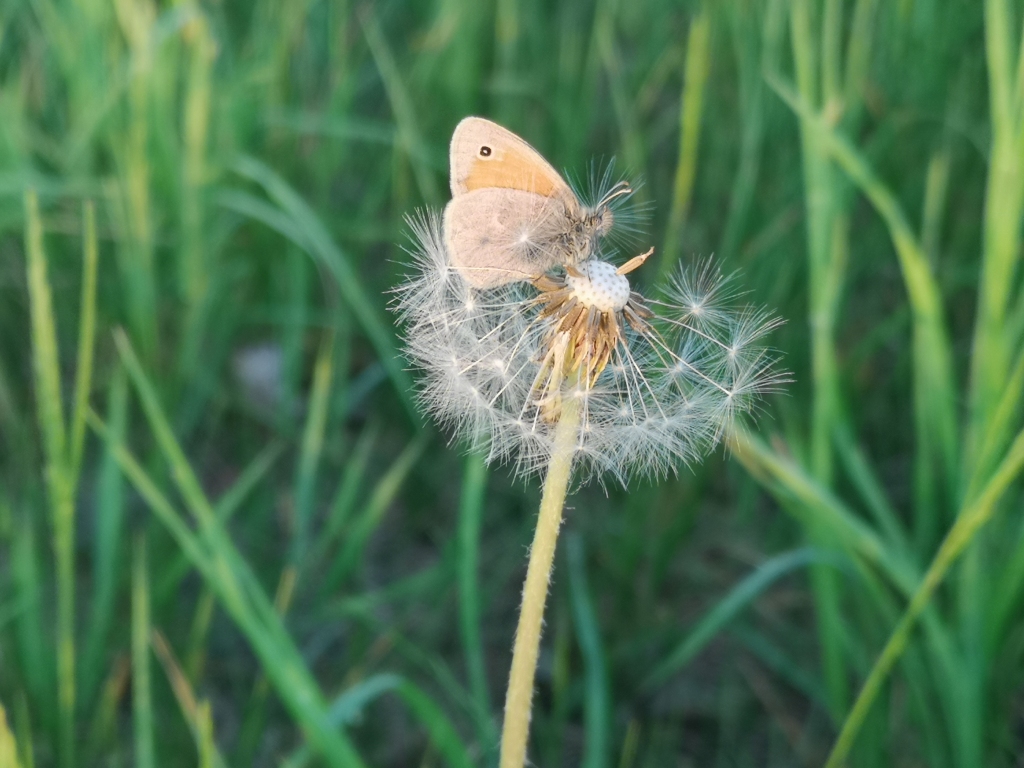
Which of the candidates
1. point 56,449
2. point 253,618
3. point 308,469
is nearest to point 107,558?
point 308,469

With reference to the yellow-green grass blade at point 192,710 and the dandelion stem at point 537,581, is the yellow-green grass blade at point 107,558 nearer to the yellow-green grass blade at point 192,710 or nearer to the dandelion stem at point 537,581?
the yellow-green grass blade at point 192,710

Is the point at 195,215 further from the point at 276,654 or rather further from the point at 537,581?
the point at 537,581

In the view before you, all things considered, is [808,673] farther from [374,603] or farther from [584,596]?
[374,603]

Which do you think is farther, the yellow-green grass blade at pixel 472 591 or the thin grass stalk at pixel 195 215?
the thin grass stalk at pixel 195 215

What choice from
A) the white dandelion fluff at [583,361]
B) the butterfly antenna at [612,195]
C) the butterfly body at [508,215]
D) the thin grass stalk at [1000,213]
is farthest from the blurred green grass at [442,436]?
the butterfly body at [508,215]

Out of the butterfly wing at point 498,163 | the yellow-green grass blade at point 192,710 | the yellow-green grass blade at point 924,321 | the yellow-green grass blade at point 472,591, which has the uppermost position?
the yellow-green grass blade at point 924,321

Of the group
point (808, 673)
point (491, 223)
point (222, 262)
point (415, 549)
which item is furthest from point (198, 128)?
point (808, 673)
